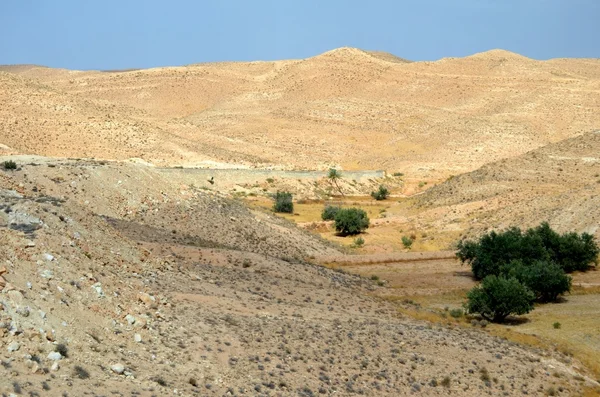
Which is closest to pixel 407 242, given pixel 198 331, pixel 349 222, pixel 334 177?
pixel 349 222

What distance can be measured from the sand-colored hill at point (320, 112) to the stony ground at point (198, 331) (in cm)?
4503

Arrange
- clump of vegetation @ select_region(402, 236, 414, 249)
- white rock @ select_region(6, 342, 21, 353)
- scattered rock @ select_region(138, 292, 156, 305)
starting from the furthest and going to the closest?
clump of vegetation @ select_region(402, 236, 414, 249)
scattered rock @ select_region(138, 292, 156, 305)
white rock @ select_region(6, 342, 21, 353)

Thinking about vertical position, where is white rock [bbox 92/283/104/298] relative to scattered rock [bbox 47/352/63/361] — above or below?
above

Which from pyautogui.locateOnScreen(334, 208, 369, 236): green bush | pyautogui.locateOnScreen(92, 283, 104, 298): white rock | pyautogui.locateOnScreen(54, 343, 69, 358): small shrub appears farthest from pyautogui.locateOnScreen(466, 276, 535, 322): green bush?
pyautogui.locateOnScreen(334, 208, 369, 236): green bush

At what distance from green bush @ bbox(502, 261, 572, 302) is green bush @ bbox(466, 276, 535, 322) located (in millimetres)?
3245

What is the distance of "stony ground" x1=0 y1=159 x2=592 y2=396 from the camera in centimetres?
1480

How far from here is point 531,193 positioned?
51.9m

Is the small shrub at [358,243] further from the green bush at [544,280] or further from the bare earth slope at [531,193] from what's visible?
the green bush at [544,280]

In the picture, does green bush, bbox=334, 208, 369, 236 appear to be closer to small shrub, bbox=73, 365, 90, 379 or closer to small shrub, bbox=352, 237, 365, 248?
small shrub, bbox=352, 237, 365, 248

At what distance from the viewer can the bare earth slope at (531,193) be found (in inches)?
1750

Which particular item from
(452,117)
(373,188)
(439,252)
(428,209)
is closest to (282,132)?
(452,117)

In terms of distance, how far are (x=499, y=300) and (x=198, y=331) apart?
1155cm

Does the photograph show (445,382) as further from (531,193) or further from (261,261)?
(531,193)

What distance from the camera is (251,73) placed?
127m
